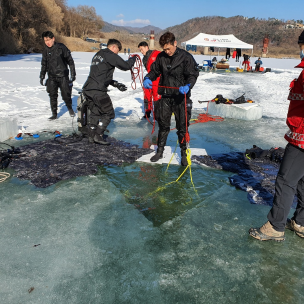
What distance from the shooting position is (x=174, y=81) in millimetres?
4160

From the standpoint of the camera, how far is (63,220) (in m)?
2.93

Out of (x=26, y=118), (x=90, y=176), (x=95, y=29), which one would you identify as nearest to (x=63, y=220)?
(x=90, y=176)

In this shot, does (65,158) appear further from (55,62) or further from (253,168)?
(253,168)

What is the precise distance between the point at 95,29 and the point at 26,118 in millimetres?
62263

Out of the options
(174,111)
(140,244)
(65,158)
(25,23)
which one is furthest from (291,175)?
(25,23)

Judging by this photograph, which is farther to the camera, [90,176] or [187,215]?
[90,176]

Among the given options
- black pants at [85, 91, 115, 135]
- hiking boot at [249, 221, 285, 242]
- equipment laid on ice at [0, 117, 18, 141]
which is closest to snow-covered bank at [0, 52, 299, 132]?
equipment laid on ice at [0, 117, 18, 141]

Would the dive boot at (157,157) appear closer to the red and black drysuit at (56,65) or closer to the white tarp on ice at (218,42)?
the red and black drysuit at (56,65)

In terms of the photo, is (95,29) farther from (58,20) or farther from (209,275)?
(209,275)

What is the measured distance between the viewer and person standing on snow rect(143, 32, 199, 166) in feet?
13.0

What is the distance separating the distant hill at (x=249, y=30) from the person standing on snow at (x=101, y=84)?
60004 mm

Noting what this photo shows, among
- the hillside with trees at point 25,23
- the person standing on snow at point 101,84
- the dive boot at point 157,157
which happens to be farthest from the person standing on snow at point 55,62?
the hillside with trees at point 25,23

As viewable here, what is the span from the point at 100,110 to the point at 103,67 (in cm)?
78

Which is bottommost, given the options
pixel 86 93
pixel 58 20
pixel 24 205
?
pixel 24 205
